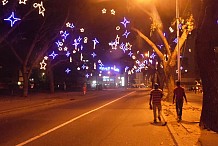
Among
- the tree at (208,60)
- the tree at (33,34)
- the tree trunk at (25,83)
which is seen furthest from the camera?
the tree trunk at (25,83)

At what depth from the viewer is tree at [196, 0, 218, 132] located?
43.2 ft

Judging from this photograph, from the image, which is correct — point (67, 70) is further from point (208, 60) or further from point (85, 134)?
point (208, 60)

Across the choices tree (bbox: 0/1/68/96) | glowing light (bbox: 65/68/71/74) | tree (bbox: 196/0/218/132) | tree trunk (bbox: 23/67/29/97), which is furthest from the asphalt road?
glowing light (bbox: 65/68/71/74)

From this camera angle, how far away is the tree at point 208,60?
1316cm

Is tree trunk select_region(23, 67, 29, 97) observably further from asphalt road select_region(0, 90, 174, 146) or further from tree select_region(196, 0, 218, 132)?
tree select_region(196, 0, 218, 132)

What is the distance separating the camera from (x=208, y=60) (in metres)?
13.5

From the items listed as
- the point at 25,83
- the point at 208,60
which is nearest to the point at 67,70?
the point at 25,83

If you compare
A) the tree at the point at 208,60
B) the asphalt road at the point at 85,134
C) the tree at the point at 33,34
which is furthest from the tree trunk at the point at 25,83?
the tree at the point at 208,60

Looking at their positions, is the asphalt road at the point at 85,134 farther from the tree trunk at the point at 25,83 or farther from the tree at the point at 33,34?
the tree trunk at the point at 25,83

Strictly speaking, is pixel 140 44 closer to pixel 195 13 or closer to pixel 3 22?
pixel 3 22

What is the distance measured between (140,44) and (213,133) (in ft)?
141

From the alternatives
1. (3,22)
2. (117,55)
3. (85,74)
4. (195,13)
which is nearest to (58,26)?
(3,22)

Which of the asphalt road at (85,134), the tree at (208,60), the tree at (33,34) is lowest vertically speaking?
the asphalt road at (85,134)

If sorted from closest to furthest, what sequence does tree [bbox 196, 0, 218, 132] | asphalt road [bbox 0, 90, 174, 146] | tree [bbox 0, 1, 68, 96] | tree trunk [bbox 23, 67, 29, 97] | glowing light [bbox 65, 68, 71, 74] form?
asphalt road [bbox 0, 90, 174, 146] < tree [bbox 196, 0, 218, 132] < tree [bbox 0, 1, 68, 96] < tree trunk [bbox 23, 67, 29, 97] < glowing light [bbox 65, 68, 71, 74]
